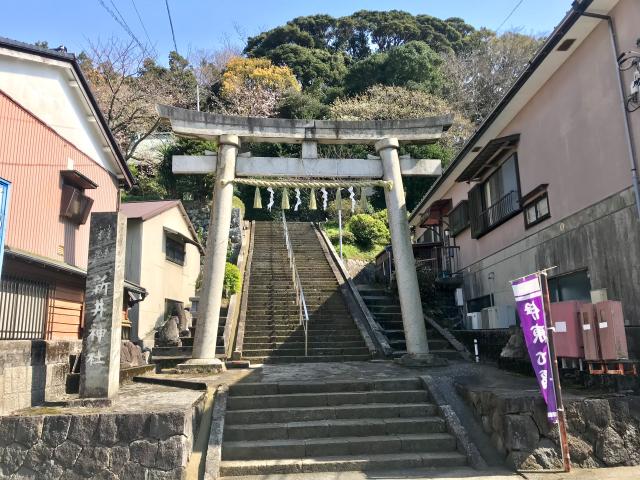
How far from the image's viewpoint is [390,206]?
1170cm

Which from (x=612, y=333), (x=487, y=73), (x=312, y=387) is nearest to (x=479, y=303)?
(x=312, y=387)

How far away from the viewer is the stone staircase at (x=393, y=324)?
41.0 ft

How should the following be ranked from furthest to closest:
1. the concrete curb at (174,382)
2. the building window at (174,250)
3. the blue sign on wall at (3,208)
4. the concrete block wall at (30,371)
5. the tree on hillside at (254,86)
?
the tree on hillside at (254,86), the building window at (174,250), the concrete curb at (174,382), the concrete block wall at (30,371), the blue sign on wall at (3,208)

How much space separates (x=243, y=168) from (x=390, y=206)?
3896 mm

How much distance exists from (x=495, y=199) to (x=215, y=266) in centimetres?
831

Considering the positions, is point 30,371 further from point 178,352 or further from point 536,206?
point 536,206

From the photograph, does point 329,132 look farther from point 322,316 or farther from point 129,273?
point 129,273

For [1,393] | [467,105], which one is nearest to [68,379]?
[1,393]

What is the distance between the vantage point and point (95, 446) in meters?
5.67

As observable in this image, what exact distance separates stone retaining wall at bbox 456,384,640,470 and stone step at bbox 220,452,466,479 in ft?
2.73

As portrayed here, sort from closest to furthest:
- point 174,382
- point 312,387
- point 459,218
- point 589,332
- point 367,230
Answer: point 589,332 → point 312,387 → point 174,382 → point 459,218 → point 367,230

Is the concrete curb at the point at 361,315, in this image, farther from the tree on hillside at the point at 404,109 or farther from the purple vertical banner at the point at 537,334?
the tree on hillside at the point at 404,109

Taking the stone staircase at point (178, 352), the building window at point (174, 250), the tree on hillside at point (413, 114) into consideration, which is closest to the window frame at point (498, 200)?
the stone staircase at point (178, 352)

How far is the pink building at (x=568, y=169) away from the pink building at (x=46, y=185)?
1037 cm
